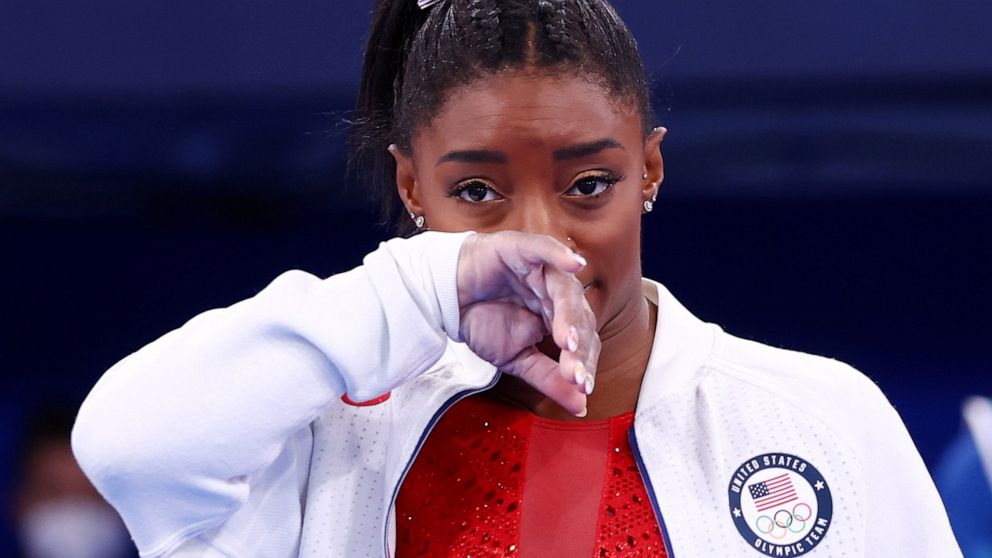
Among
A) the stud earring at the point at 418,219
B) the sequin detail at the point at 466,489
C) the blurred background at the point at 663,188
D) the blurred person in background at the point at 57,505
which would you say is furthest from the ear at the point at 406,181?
the blurred person in background at the point at 57,505

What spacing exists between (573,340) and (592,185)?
271 millimetres

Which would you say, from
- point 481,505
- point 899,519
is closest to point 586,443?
point 481,505

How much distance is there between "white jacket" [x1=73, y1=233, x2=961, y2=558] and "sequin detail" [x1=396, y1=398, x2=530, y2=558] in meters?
0.03

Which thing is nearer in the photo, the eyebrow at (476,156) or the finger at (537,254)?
the finger at (537,254)

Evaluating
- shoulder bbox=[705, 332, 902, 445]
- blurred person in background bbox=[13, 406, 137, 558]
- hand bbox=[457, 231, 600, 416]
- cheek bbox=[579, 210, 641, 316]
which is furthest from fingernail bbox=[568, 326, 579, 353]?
blurred person in background bbox=[13, 406, 137, 558]

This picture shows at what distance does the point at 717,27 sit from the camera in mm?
1916

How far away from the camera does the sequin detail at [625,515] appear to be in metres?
1.12

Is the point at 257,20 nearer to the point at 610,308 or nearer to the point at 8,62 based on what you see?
the point at 8,62

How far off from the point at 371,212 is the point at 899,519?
3.65 ft

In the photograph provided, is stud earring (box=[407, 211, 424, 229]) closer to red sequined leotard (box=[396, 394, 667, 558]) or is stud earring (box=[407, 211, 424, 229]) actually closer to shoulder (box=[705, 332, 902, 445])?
red sequined leotard (box=[396, 394, 667, 558])

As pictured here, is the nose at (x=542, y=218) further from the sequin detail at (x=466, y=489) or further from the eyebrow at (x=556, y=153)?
the sequin detail at (x=466, y=489)

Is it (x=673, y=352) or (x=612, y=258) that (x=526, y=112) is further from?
(x=673, y=352)

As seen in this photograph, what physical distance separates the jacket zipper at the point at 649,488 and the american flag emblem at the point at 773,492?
9 centimetres

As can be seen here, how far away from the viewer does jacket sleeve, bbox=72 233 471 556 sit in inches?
39.1
